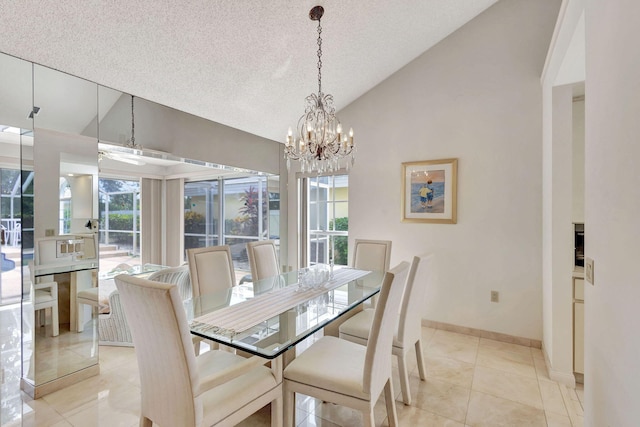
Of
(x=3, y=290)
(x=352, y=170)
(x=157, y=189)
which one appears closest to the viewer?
(x=3, y=290)

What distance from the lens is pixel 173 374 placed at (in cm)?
123

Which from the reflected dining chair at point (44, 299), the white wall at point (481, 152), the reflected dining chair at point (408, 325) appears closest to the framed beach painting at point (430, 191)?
the white wall at point (481, 152)

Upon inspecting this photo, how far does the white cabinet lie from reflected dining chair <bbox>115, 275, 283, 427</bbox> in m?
2.36

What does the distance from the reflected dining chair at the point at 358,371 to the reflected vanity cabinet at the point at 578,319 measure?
1.65 meters

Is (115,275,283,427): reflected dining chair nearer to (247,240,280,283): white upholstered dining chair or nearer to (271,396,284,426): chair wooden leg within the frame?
(271,396,284,426): chair wooden leg

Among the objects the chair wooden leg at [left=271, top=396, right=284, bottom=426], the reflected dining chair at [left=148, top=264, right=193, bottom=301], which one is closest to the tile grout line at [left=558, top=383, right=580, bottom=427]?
the chair wooden leg at [left=271, top=396, right=284, bottom=426]

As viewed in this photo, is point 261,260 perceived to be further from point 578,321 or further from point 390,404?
point 578,321

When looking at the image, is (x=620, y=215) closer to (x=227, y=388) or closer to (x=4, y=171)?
(x=227, y=388)

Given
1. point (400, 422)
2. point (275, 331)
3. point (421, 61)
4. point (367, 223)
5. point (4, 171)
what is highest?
point (421, 61)

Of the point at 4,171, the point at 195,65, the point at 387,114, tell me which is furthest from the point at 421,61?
the point at 4,171

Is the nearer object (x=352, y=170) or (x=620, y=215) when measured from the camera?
(x=620, y=215)

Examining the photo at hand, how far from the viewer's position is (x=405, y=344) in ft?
6.67

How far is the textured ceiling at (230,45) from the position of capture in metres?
1.93

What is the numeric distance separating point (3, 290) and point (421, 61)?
215 inches
